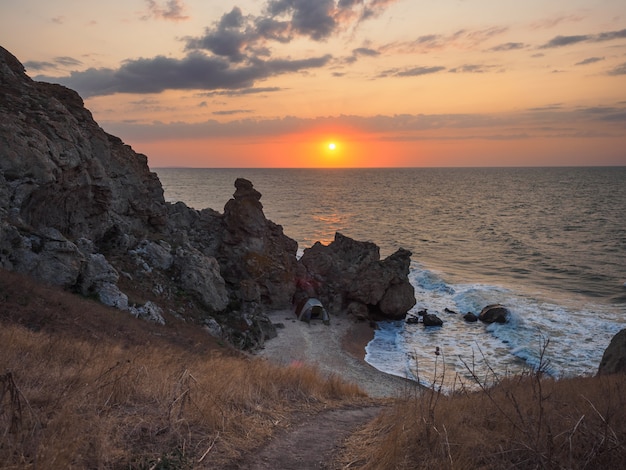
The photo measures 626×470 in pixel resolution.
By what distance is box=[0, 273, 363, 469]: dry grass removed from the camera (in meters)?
5.56

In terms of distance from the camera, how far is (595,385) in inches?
433

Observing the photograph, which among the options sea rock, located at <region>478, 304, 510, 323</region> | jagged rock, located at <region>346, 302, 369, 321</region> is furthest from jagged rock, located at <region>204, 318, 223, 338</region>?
sea rock, located at <region>478, 304, 510, 323</region>

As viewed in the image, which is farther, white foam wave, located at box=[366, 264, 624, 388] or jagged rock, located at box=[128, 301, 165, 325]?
white foam wave, located at box=[366, 264, 624, 388]

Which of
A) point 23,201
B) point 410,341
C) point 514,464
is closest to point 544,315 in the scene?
point 410,341

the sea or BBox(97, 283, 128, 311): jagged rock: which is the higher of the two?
BBox(97, 283, 128, 311): jagged rock

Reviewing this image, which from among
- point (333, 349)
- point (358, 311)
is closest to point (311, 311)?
point (358, 311)

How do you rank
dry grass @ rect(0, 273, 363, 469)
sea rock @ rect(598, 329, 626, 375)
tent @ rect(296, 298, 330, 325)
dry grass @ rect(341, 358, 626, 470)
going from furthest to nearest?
1. tent @ rect(296, 298, 330, 325)
2. sea rock @ rect(598, 329, 626, 375)
3. dry grass @ rect(0, 273, 363, 469)
4. dry grass @ rect(341, 358, 626, 470)

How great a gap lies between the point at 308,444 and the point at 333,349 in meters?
23.4

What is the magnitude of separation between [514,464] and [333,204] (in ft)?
400

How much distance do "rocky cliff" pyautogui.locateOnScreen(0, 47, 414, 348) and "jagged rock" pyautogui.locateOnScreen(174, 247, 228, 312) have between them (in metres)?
0.07

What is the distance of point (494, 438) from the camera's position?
6.36 m

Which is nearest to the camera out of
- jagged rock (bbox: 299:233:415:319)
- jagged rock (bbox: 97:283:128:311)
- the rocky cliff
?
the rocky cliff

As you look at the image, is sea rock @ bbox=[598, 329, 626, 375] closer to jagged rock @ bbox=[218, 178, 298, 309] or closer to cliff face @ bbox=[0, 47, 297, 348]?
cliff face @ bbox=[0, 47, 297, 348]

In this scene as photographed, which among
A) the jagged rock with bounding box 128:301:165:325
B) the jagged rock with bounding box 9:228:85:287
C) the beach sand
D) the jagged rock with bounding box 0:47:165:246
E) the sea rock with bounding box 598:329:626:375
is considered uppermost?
the jagged rock with bounding box 0:47:165:246
